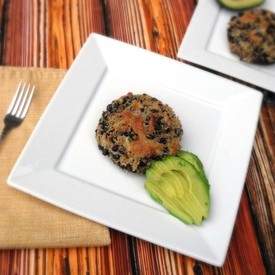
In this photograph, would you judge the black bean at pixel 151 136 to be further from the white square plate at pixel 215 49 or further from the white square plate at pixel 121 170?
the white square plate at pixel 215 49

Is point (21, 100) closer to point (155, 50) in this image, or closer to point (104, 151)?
point (104, 151)

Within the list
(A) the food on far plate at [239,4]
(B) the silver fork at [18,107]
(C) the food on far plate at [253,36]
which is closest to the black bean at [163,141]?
(B) the silver fork at [18,107]

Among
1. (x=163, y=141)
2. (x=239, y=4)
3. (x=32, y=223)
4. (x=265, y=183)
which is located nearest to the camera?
(x=32, y=223)

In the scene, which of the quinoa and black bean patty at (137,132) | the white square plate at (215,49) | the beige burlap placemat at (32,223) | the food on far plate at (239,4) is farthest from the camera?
the food on far plate at (239,4)

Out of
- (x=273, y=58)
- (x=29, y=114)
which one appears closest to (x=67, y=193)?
(x=29, y=114)

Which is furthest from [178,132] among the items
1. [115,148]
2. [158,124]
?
[115,148]

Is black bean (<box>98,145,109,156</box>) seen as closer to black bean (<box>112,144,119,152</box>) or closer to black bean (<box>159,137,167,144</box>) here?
black bean (<box>112,144,119,152</box>)

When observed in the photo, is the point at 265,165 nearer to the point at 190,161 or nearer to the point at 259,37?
the point at 190,161
